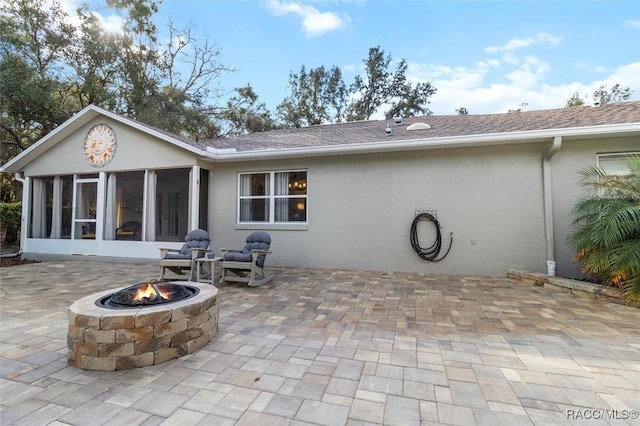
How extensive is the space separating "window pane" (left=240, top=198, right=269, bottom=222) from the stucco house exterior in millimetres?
26

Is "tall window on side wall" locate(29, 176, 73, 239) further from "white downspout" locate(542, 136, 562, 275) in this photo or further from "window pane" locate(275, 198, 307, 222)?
"white downspout" locate(542, 136, 562, 275)

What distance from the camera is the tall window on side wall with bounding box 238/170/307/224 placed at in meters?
7.18

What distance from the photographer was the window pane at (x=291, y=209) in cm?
715

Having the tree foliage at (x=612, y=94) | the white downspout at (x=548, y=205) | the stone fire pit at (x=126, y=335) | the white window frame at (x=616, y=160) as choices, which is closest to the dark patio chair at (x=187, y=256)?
the stone fire pit at (x=126, y=335)

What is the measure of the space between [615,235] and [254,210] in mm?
6648

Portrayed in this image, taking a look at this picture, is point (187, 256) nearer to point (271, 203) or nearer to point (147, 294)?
point (271, 203)

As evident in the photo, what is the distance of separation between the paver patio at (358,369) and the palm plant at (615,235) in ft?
1.56

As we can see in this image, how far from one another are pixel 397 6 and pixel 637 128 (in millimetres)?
7063

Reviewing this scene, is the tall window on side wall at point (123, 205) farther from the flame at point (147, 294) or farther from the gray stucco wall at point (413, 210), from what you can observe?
the flame at point (147, 294)

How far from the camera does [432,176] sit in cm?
634

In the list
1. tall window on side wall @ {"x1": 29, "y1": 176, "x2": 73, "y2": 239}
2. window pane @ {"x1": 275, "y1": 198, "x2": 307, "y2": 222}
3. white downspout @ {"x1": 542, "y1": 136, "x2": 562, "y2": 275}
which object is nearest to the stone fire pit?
window pane @ {"x1": 275, "y1": 198, "x2": 307, "y2": 222}

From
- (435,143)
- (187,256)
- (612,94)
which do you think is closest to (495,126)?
(435,143)

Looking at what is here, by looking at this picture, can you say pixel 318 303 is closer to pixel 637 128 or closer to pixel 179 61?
pixel 637 128

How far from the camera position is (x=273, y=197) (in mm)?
7328
